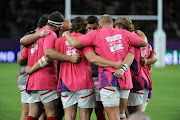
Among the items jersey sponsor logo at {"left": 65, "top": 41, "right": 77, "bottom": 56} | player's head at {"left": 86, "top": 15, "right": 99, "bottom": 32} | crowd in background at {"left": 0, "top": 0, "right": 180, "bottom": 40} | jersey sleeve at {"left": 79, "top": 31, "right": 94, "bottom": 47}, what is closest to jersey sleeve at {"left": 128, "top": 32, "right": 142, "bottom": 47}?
jersey sleeve at {"left": 79, "top": 31, "right": 94, "bottom": 47}

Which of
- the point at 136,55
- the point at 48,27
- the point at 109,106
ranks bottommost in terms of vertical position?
the point at 109,106

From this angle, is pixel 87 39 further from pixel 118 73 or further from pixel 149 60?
pixel 149 60

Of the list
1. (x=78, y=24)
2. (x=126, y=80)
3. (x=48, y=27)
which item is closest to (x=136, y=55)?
(x=126, y=80)

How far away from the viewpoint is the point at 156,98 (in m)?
10.5

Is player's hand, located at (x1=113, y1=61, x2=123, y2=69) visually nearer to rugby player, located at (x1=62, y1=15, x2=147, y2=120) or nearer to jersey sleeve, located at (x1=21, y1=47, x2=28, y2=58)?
rugby player, located at (x1=62, y1=15, x2=147, y2=120)

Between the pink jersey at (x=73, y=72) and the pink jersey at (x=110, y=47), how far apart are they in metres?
0.17

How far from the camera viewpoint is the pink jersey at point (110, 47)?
519cm

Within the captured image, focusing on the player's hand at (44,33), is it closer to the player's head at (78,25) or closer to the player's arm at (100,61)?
the player's head at (78,25)

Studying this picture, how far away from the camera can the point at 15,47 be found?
2238cm

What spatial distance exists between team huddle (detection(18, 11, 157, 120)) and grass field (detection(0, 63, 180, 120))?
2.15 metres

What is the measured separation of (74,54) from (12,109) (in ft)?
12.8

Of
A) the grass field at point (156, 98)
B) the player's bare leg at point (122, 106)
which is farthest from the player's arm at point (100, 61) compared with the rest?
the grass field at point (156, 98)

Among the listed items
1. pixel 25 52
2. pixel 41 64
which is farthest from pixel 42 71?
pixel 25 52

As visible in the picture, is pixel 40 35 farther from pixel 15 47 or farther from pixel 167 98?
pixel 15 47
